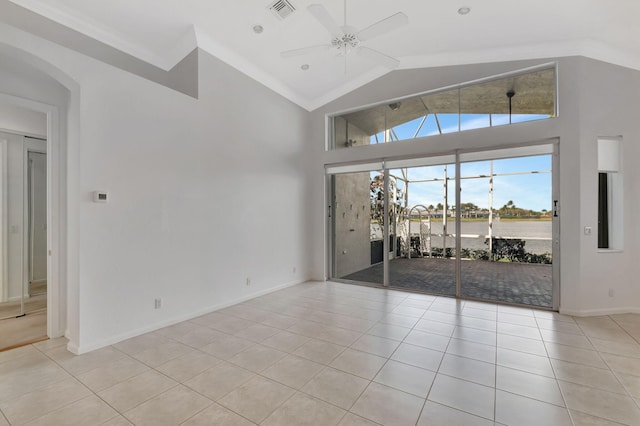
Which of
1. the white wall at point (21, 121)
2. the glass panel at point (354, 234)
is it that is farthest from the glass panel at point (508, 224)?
the white wall at point (21, 121)

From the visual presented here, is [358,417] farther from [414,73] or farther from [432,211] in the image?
[414,73]

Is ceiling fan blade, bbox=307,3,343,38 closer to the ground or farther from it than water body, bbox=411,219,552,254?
farther from it

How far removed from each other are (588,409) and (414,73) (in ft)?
16.3

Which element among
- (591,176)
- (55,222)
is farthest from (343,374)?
(591,176)

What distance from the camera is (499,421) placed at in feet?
6.27

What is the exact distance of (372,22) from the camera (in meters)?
3.93

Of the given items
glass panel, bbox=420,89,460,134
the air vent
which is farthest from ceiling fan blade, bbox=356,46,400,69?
glass panel, bbox=420,89,460,134

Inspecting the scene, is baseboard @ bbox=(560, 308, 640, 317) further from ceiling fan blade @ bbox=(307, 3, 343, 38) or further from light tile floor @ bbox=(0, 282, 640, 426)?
ceiling fan blade @ bbox=(307, 3, 343, 38)

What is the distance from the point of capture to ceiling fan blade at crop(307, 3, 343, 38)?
2.59 m

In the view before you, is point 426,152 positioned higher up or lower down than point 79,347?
higher up

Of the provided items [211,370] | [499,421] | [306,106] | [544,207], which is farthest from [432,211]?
[211,370]

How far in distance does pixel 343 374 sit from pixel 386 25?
328 centimetres

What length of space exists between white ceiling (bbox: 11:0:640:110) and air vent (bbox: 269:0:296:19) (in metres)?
0.10

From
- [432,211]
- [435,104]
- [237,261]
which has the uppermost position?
[435,104]
